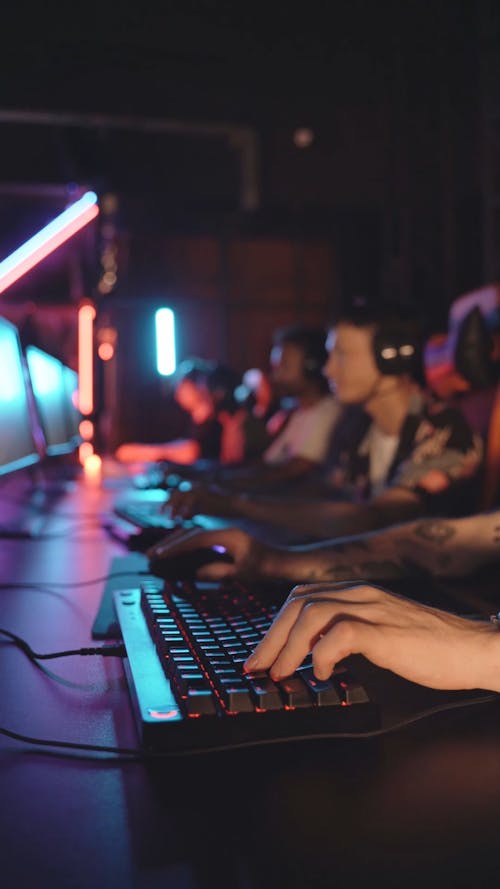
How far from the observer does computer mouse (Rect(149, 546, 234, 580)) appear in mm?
1071

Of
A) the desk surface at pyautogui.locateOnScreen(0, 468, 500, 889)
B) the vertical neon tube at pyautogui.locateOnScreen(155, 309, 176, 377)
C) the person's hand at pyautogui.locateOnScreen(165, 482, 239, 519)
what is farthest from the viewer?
the vertical neon tube at pyautogui.locateOnScreen(155, 309, 176, 377)

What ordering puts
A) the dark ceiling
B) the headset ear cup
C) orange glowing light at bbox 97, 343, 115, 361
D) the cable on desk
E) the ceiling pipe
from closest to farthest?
the cable on desk < the headset ear cup < the dark ceiling < orange glowing light at bbox 97, 343, 115, 361 < the ceiling pipe

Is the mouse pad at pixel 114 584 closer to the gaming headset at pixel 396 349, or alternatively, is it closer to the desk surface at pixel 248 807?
the desk surface at pixel 248 807

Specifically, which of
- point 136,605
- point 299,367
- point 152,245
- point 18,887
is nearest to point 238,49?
point 152,245

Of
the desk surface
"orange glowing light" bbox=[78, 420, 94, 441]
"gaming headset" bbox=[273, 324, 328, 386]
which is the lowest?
the desk surface

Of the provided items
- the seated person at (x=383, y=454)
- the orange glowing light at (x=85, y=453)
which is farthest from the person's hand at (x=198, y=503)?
the orange glowing light at (x=85, y=453)

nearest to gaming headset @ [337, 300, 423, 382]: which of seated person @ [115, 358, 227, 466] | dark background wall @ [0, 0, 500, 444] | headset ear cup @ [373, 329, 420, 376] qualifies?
headset ear cup @ [373, 329, 420, 376]

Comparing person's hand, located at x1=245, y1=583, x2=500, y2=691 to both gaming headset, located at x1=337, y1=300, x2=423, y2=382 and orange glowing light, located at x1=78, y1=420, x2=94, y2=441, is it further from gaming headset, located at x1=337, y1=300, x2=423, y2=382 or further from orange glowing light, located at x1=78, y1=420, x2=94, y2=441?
orange glowing light, located at x1=78, y1=420, x2=94, y2=441

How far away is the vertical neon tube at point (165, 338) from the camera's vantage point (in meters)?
7.21

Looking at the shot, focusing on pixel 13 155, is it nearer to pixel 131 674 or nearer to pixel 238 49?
pixel 238 49

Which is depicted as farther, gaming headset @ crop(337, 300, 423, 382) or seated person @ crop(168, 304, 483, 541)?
gaming headset @ crop(337, 300, 423, 382)

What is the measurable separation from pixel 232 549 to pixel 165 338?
6265 millimetres

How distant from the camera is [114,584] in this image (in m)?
1.09

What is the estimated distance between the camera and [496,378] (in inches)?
77.7
